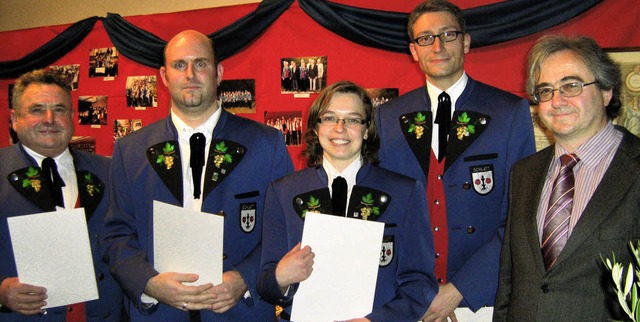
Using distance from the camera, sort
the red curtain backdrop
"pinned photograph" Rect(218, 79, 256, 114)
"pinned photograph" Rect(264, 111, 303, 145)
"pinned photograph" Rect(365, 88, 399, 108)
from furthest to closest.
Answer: "pinned photograph" Rect(218, 79, 256, 114) < "pinned photograph" Rect(264, 111, 303, 145) < "pinned photograph" Rect(365, 88, 399, 108) < the red curtain backdrop

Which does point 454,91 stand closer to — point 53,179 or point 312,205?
point 312,205

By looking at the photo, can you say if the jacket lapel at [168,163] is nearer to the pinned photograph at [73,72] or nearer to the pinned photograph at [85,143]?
the pinned photograph at [85,143]

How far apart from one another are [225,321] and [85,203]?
3.63 ft

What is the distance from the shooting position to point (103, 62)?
6309 mm

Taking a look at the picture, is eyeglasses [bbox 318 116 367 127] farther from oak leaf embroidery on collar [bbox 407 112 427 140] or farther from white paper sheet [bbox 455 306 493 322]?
white paper sheet [bbox 455 306 493 322]

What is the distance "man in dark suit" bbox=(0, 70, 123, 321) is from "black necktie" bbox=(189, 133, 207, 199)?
0.71 metres

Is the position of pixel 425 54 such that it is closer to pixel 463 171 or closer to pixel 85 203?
pixel 463 171

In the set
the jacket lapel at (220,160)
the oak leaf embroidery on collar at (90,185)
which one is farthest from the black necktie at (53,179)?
the jacket lapel at (220,160)

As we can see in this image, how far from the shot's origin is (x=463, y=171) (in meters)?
2.69

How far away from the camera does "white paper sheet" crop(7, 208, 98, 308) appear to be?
2.78 metres

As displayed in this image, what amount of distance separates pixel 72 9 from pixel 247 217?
17.7 ft

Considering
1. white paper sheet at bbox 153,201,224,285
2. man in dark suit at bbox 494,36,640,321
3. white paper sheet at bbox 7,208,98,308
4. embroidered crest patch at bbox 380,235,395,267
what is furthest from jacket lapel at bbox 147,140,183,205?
man in dark suit at bbox 494,36,640,321

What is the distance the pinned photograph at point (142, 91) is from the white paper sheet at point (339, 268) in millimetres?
4268

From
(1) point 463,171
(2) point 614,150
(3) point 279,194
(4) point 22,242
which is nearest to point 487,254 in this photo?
(1) point 463,171
